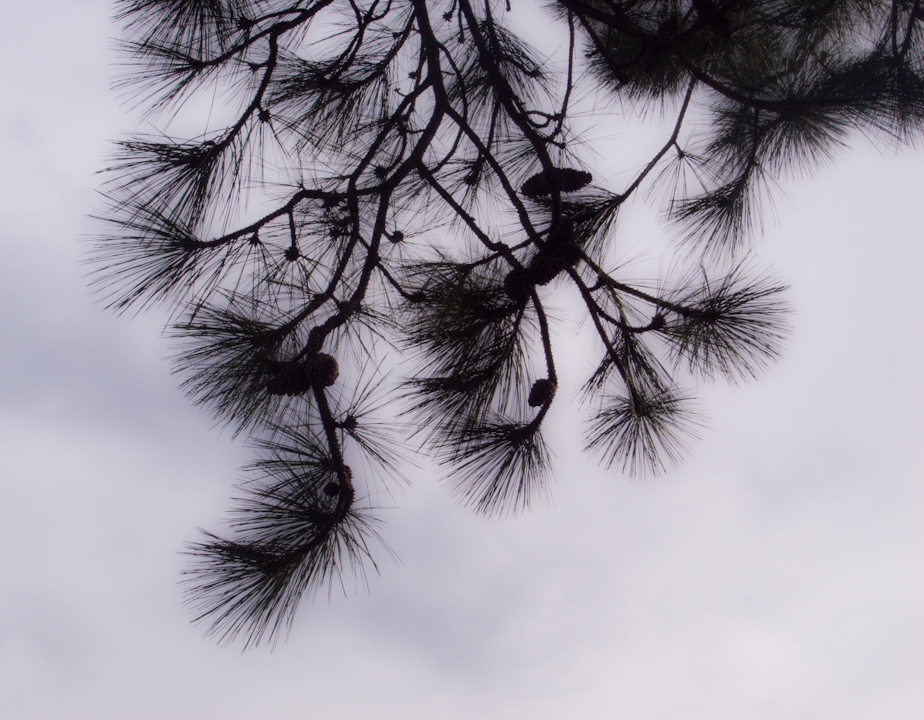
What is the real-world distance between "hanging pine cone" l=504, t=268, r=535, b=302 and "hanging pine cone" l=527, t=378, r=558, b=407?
165mm

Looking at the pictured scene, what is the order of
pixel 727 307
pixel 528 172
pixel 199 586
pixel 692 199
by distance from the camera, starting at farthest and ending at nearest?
pixel 692 199 → pixel 528 172 → pixel 727 307 → pixel 199 586

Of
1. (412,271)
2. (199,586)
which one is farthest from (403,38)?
(199,586)

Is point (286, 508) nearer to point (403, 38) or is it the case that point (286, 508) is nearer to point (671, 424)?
point (671, 424)

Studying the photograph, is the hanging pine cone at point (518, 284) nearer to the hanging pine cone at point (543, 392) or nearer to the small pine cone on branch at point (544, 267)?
the small pine cone on branch at point (544, 267)

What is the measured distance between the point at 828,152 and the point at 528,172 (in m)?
0.91

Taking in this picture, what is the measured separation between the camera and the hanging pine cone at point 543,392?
1008mm

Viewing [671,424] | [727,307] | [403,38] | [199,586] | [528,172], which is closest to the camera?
[199,586]

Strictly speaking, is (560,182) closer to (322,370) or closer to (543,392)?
(543,392)

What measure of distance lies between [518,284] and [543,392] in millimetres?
207

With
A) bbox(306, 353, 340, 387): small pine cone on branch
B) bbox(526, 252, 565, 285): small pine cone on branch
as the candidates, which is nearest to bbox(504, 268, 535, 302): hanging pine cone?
bbox(526, 252, 565, 285): small pine cone on branch

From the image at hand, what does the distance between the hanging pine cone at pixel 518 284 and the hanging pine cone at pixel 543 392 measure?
0.17 m

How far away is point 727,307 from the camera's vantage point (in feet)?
3.41

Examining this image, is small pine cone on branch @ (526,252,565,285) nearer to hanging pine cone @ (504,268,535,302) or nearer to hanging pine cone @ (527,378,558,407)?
hanging pine cone @ (504,268,535,302)

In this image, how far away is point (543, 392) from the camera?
3.31ft
